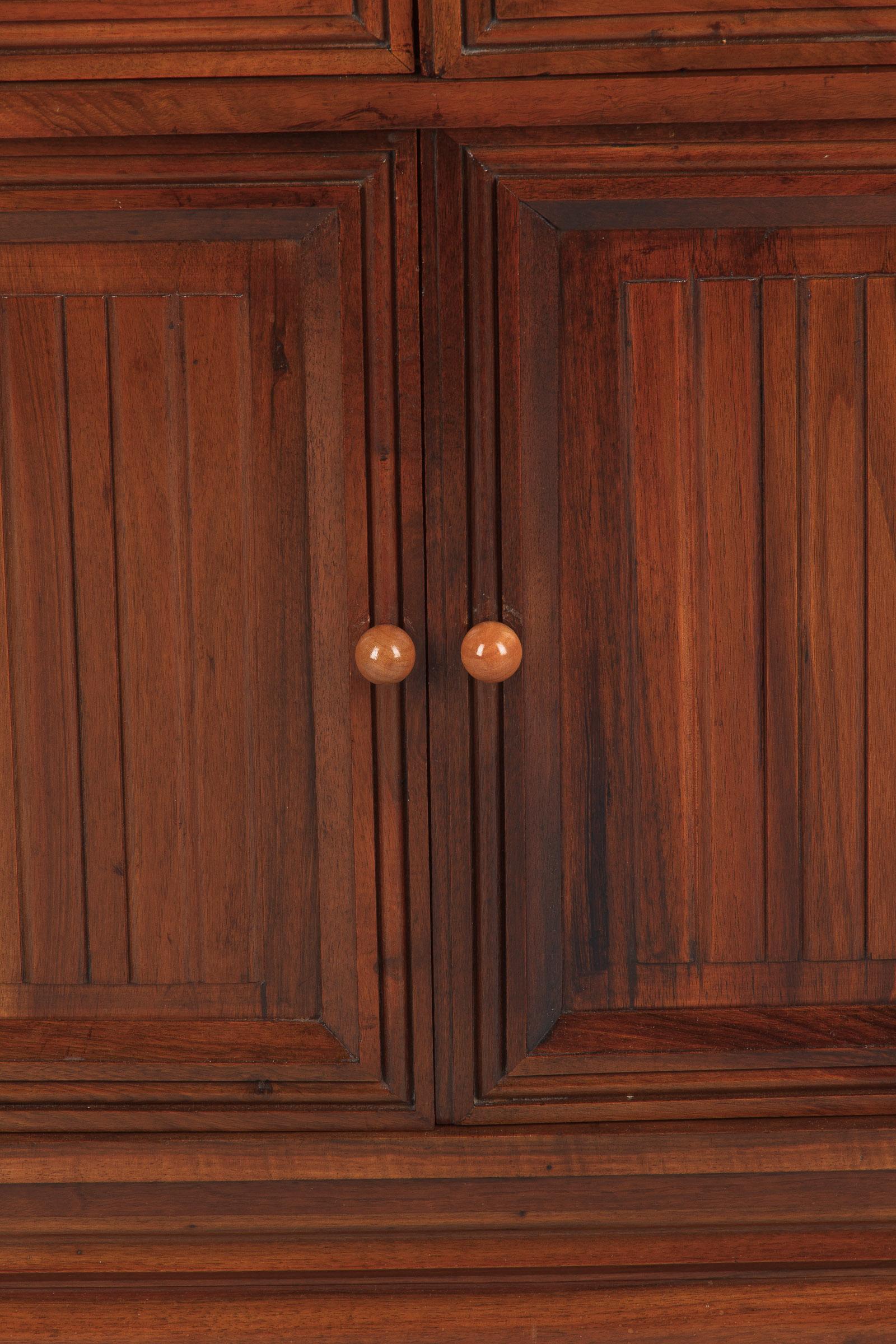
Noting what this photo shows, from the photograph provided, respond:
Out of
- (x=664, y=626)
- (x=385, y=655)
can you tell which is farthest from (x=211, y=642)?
(x=664, y=626)

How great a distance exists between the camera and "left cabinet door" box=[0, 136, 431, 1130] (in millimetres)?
701

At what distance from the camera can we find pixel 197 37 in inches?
26.0

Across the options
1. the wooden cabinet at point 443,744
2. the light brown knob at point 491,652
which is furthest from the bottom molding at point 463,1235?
the light brown knob at point 491,652

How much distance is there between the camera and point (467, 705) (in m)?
0.73

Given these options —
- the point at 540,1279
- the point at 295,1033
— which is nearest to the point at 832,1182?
the point at 540,1279

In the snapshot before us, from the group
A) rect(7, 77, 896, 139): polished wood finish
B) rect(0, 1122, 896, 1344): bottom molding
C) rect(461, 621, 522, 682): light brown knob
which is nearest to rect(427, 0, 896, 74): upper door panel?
rect(7, 77, 896, 139): polished wood finish

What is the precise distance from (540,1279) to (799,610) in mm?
495

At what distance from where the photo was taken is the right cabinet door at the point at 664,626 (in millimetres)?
698

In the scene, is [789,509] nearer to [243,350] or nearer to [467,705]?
[467,705]

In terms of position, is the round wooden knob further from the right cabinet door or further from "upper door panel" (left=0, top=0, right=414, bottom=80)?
"upper door panel" (left=0, top=0, right=414, bottom=80)

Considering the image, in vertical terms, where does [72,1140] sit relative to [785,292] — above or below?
below

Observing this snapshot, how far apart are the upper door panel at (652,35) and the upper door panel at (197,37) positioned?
0.15 feet

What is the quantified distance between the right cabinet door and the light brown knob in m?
0.02

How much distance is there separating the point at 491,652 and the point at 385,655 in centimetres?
7
